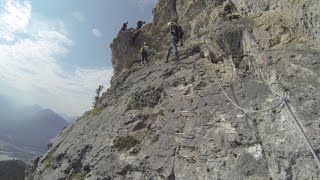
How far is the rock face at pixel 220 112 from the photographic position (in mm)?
14367

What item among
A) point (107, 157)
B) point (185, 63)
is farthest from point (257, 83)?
point (107, 157)

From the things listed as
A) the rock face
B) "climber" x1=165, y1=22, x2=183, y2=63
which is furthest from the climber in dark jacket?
"climber" x1=165, y1=22, x2=183, y2=63

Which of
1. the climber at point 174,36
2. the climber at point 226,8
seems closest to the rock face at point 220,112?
the climber at point 226,8

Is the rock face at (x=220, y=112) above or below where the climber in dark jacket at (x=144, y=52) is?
below

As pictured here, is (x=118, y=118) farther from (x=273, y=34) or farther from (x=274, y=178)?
(x=274, y=178)

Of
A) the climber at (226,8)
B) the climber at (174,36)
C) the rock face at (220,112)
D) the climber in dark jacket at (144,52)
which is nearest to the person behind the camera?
the rock face at (220,112)

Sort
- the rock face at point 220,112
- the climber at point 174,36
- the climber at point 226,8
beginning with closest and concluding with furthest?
the rock face at point 220,112
the climber at point 174,36
the climber at point 226,8

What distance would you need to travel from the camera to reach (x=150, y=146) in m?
18.5

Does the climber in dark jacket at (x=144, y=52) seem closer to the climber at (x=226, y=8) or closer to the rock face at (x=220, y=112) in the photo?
the rock face at (x=220, y=112)

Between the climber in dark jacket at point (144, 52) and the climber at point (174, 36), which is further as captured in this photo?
the climber in dark jacket at point (144, 52)

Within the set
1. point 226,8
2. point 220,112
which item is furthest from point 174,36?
point 220,112

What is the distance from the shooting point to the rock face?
14.4m

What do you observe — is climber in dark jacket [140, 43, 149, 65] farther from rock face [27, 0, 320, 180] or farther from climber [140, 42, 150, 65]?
rock face [27, 0, 320, 180]

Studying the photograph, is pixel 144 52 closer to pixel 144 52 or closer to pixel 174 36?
pixel 144 52
